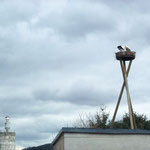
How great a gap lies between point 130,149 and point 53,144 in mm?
6920

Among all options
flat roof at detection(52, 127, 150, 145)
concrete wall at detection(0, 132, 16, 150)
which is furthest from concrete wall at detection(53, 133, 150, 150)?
concrete wall at detection(0, 132, 16, 150)

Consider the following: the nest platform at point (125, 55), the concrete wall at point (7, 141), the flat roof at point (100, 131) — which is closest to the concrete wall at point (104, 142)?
the flat roof at point (100, 131)

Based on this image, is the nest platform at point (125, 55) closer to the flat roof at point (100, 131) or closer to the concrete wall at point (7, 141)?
the flat roof at point (100, 131)

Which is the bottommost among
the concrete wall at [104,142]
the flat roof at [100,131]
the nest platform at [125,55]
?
the concrete wall at [104,142]

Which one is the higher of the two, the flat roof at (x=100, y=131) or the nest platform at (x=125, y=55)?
the nest platform at (x=125, y=55)

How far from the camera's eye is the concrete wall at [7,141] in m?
37.5

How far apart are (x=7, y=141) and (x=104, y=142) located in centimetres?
2239

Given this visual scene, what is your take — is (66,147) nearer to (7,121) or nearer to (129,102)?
(129,102)

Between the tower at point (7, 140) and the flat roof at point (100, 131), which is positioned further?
the tower at point (7, 140)

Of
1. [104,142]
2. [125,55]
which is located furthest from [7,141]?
[104,142]

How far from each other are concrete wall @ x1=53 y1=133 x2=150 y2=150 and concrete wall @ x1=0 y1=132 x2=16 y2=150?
857 inches

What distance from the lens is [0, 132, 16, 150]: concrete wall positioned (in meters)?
37.5

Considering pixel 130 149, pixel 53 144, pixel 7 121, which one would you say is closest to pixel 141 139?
pixel 130 149

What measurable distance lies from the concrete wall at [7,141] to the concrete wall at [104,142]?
21777mm
